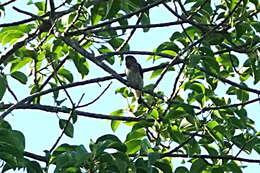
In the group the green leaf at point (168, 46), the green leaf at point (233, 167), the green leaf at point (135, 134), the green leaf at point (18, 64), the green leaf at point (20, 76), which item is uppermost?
the green leaf at point (168, 46)

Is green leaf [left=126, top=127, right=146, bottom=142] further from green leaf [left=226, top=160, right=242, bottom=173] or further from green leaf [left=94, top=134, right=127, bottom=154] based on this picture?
green leaf [left=94, top=134, right=127, bottom=154]

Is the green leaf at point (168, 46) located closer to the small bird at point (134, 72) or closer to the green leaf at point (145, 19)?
the green leaf at point (145, 19)

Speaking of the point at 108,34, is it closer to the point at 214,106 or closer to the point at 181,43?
the point at 181,43

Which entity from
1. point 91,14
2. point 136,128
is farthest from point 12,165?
point 91,14

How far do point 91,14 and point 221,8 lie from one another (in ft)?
2.66

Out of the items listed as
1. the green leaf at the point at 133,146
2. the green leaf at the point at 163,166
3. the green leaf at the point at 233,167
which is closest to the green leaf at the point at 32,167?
the green leaf at the point at 163,166

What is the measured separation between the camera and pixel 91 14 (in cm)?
411

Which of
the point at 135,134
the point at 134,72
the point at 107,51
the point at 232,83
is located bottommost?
the point at 135,134

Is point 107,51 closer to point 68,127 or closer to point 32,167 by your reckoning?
point 68,127

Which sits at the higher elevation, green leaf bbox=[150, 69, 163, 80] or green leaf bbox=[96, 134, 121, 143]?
green leaf bbox=[150, 69, 163, 80]

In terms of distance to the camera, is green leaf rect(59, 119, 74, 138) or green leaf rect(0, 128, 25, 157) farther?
green leaf rect(59, 119, 74, 138)

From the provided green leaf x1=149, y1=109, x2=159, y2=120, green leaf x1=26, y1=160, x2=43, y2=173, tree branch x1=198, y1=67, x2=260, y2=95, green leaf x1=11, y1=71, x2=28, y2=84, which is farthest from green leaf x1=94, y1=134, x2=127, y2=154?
green leaf x1=11, y1=71, x2=28, y2=84

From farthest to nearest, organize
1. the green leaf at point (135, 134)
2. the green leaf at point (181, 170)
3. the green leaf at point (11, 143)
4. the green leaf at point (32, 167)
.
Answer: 1. the green leaf at point (135, 134)
2. the green leaf at point (181, 170)
3. the green leaf at point (32, 167)
4. the green leaf at point (11, 143)

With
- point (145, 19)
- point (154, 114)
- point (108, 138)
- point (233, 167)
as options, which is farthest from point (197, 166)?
point (145, 19)
